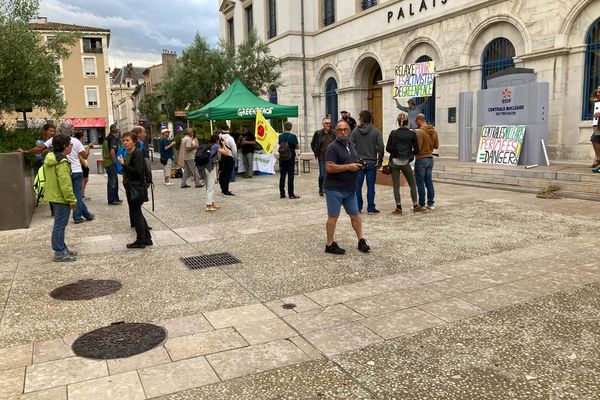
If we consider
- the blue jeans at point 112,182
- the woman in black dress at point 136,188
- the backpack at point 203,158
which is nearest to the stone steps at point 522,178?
the backpack at point 203,158

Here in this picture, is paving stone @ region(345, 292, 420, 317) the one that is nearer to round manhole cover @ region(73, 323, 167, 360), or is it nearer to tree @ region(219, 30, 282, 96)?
round manhole cover @ region(73, 323, 167, 360)

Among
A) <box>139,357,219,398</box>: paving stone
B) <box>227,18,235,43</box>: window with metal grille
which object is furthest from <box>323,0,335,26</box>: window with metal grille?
<box>139,357,219,398</box>: paving stone

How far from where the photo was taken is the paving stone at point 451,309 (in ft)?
14.2

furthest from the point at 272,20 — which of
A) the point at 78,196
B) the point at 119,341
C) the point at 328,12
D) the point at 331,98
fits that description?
the point at 119,341

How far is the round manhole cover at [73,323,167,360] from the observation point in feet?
12.3

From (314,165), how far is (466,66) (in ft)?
23.4

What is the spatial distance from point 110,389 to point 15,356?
1.06m

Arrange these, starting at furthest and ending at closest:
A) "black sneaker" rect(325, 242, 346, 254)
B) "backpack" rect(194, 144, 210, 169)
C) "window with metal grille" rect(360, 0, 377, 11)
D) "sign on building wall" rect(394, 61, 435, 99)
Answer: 1. "window with metal grille" rect(360, 0, 377, 11)
2. "sign on building wall" rect(394, 61, 435, 99)
3. "backpack" rect(194, 144, 210, 169)
4. "black sneaker" rect(325, 242, 346, 254)

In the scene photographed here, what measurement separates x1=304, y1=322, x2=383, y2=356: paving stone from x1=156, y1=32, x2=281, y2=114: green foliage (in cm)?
1936

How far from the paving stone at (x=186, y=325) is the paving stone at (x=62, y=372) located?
0.67 meters

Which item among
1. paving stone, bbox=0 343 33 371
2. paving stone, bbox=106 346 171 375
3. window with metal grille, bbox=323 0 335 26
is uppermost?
window with metal grille, bbox=323 0 335 26

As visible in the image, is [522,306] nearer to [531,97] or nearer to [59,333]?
[59,333]

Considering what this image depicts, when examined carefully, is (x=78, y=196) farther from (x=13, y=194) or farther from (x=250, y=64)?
(x=250, y=64)

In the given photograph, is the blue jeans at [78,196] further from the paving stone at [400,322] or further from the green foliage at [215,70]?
the green foliage at [215,70]
